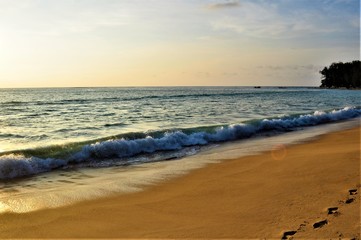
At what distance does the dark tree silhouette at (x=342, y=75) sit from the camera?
14388cm

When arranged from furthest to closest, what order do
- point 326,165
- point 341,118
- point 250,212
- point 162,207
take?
point 341,118
point 326,165
point 162,207
point 250,212

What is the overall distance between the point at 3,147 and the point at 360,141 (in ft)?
44.3

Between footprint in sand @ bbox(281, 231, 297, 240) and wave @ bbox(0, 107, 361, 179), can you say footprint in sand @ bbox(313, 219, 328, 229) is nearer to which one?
footprint in sand @ bbox(281, 231, 297, 240)

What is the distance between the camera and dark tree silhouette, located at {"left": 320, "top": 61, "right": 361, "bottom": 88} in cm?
14388

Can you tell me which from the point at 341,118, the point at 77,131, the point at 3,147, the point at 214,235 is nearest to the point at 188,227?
the point at 214,235

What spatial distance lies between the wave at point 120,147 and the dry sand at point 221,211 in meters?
4.00

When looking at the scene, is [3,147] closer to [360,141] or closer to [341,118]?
[360,141]

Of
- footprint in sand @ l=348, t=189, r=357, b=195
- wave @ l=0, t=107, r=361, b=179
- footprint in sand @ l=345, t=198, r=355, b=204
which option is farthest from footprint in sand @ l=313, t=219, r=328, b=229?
wave @ l=0, t=107, r=361, b=179

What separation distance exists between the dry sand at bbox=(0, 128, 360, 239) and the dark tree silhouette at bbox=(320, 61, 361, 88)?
501 feet

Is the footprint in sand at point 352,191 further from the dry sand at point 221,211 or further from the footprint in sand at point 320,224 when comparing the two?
the footprint in sand at point 320,224

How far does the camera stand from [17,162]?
30.4ft

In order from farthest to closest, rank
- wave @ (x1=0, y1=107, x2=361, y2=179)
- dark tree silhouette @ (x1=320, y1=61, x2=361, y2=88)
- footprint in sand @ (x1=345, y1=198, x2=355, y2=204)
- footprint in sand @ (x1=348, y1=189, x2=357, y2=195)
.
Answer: dark tree silhouette @ (x1=320, y1=61, x2=361, y2=88), wave @ (x1=0, y1=107, x2=361, y2=179), footprint in sand @ (x1=348, y1=189, x2=357, y2=195), footprint in sand @ (x1=345, y1=198, x2=355, y2=204)

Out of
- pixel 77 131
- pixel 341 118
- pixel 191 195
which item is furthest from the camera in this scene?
pixel 341 118

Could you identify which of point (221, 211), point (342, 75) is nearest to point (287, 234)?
point (221, 211)
